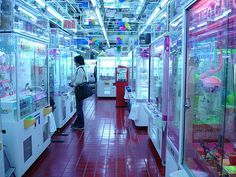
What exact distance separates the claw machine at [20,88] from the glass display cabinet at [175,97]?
2020mm

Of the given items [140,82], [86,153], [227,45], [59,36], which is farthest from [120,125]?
[227,45]

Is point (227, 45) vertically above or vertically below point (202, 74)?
above

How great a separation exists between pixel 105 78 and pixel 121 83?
3.13 m

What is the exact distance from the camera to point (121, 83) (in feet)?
31.7

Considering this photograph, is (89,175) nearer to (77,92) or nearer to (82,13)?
(77,92)

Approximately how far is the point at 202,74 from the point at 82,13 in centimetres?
847

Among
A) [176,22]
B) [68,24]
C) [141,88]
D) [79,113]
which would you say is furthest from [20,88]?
[68,24]

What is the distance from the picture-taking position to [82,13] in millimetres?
10016

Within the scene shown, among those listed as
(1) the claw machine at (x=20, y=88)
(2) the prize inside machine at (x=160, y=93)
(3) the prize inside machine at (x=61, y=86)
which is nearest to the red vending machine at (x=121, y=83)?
(3) the prize inside machine at (x=61, y=86)

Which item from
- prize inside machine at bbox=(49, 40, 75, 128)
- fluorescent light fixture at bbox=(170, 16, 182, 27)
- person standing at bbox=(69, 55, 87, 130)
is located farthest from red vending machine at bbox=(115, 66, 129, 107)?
fluorescent light fixture at bbox=(170, 16, 182, 27)

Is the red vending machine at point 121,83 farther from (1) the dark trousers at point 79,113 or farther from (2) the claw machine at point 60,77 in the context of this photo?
(1) the dark trousers at point 79,113

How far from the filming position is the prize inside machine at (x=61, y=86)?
244 inches

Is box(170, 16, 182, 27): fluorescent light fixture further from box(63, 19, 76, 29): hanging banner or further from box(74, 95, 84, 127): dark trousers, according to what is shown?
box(63, 19, 76, 29): hanging banner

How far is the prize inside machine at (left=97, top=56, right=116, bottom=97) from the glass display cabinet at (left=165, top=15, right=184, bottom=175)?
921 cm
